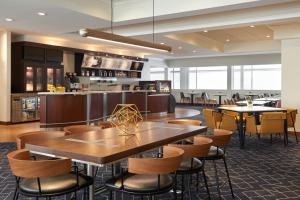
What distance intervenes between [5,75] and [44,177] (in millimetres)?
8582

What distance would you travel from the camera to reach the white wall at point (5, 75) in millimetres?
10258

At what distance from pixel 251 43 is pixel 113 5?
8860 mm

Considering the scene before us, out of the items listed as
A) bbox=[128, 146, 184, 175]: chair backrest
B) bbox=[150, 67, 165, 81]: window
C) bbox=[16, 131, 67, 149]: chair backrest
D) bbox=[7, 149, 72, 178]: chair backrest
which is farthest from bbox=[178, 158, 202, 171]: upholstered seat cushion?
bbox=[150, 67, 165, 81]: window

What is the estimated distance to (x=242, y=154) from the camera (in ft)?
21.1

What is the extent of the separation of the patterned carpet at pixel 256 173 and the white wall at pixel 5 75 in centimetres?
359

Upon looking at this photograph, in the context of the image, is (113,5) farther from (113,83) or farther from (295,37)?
(113,83)

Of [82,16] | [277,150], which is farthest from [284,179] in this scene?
[82,16]

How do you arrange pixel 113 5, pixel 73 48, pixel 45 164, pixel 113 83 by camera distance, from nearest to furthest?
pixel 45 164 → pixel 113 5 → pixel 73 48 → pixel 113 83

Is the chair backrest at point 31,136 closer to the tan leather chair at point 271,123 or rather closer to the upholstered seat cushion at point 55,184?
the upholstered seat cushion at point 55,184

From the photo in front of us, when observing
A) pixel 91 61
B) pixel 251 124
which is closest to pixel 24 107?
pixel 91 61

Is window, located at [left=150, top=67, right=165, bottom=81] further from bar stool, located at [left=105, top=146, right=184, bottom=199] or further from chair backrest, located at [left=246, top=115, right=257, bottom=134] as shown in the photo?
bar stool, located at [left=105, top=146, right=184, bottom=199]

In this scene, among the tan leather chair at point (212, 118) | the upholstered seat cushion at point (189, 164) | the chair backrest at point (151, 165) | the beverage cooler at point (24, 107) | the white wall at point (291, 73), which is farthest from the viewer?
the beverage cooler at point (24, 107)

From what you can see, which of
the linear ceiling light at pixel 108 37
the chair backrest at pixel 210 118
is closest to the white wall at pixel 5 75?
the chair backrest at pixel 210 118

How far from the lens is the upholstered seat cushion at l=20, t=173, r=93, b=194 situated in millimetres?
2734
